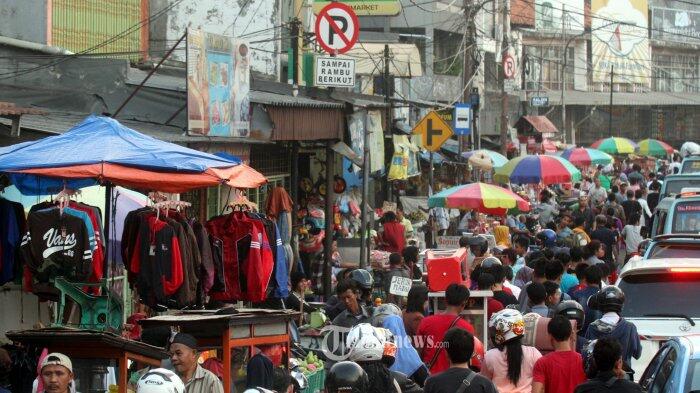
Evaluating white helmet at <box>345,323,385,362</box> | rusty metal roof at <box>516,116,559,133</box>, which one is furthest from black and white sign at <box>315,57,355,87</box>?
rusty metal roof at <box>516,116,559,133</box>

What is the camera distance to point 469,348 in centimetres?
767

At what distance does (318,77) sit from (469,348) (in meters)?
12.7

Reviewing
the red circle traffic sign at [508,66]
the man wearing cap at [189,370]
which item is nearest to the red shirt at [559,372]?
the man wearing cap at [189,370]

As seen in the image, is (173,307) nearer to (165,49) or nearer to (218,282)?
(218,282)

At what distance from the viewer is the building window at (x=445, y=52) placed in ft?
156

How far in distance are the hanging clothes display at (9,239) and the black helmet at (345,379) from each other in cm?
483

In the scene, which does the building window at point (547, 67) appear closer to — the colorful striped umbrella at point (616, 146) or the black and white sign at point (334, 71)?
the colorful striped umbrella at point (616, 146)

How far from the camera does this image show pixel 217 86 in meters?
17.7

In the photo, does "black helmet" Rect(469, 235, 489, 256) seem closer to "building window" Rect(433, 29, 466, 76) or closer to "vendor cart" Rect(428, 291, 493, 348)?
"vendor cart" Rect(428, 291, 493, 348)

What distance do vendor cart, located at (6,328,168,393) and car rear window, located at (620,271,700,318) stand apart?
16.1ft

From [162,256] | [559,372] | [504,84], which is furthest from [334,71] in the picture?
[504,84]

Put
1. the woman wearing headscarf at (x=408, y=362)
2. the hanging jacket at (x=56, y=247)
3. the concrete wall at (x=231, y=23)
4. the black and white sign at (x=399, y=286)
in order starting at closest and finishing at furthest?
the woman wearing headscarf at (x=408, y=362) → the hanging jacket at (x=56, y=247) → the black and white sign at (x=399, y=286) → the concrete wall at (x=231, y=23)

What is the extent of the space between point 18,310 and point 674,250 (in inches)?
269

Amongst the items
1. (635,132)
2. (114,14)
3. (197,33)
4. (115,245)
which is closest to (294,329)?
(115,245)
